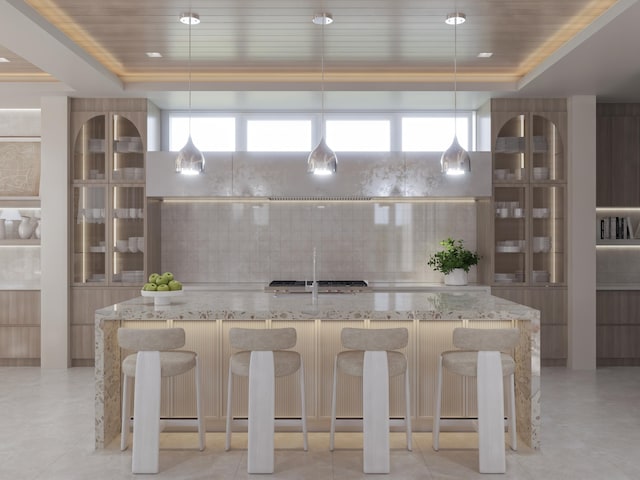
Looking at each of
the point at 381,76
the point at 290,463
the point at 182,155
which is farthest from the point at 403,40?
the point at 290,463

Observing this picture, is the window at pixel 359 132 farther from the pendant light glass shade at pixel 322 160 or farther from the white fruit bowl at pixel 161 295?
the white fruit bowl at pixel 161 295

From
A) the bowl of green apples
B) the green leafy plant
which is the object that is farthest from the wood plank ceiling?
the bowl of green apples

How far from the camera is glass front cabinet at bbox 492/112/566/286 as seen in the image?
20.2 feet

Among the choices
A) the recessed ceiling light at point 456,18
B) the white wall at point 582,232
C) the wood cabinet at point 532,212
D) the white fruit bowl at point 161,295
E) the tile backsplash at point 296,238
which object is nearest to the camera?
the white fruit bowl at point 161,295

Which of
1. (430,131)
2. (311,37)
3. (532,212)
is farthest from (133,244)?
(532,212)

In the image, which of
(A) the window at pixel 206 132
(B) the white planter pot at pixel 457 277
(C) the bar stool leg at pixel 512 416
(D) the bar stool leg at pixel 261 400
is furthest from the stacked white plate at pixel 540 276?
(D) the bar stool leg at pixel 261 400

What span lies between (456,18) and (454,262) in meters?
2.73

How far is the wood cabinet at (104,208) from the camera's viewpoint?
6.13 m

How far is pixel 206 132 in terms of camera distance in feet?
22.2

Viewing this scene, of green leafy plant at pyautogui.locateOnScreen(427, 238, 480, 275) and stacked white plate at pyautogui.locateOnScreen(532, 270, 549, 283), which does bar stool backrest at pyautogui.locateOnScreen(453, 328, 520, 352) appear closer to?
green leafy plant at pyautogui.locateOnScreen(427, 238, 480, 275)

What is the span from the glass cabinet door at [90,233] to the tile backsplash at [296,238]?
73 cm

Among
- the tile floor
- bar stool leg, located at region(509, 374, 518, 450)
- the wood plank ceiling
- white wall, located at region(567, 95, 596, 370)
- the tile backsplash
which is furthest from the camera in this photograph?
the tile backsplash

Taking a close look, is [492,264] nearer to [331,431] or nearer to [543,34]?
[543,34]

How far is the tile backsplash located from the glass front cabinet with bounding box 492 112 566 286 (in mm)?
740
